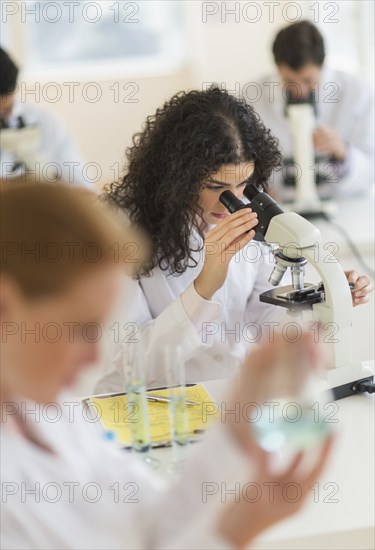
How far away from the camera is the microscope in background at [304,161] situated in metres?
3.47

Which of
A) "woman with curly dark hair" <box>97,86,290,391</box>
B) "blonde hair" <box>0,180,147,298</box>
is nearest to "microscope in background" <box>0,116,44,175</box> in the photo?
"woman with curly dark hair" <box>97,86,290,391</box>

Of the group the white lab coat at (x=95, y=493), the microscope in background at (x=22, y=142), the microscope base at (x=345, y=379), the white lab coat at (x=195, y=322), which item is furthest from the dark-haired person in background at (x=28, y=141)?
the white lab coat at (x=95, y=493)

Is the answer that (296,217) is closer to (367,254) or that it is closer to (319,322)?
(319,322)

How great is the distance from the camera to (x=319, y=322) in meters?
1.89

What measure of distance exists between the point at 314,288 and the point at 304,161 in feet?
5.44

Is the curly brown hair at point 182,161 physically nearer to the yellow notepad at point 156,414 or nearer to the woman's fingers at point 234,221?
the woman's fingers at point 234,221

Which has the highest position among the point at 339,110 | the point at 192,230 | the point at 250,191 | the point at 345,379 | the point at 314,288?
the point at 339,110

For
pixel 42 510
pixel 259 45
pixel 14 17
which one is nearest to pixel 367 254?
pixel 42 510

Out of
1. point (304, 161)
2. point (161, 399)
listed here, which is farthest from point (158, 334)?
point (304, 161)

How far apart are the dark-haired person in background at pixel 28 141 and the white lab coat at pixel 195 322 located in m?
0.58

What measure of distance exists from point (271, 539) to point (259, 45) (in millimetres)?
6248

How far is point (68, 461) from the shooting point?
0.87 m

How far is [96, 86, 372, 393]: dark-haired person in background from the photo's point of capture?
2113 mm

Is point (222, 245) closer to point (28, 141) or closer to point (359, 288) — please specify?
point (359, 288)
